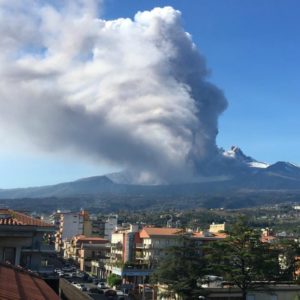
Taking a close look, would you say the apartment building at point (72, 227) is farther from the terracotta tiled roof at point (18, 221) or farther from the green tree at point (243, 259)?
the terracotta tiled roof at point (18, 221)

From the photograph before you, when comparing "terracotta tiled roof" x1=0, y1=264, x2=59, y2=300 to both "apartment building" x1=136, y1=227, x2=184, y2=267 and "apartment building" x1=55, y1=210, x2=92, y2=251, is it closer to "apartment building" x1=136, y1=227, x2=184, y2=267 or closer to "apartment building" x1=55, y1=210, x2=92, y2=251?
"apartment building" x1=136, y1=227, x2=184, y2=267

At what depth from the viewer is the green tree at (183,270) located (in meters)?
31.5

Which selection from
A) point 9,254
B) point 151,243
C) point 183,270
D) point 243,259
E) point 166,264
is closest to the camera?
point 9,254

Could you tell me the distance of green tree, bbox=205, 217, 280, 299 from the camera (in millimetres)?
30328

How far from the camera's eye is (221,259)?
3150 centimetres

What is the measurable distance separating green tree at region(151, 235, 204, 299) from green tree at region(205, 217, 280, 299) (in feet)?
3.52

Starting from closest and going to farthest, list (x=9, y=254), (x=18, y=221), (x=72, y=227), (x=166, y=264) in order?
1. (x=9, y=254)
2. (x=18, y=221)
3. (x=166, y=264)
4. (x=72, y=227)

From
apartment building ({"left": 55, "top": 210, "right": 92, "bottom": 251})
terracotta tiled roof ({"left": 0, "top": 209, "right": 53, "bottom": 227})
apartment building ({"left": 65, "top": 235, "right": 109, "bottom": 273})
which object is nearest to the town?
terracotta tiled roof ({"left": 0, "top": 209, "right": 53, "bottom": 227})

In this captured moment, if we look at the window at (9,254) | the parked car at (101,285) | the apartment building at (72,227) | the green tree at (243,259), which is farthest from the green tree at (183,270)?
the apartment building at (72,227)

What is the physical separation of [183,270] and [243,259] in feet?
12.8

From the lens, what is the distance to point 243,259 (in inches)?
1193

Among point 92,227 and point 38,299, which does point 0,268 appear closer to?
point 38,299

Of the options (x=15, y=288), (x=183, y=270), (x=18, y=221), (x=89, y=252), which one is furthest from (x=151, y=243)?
(x=15, y=288)

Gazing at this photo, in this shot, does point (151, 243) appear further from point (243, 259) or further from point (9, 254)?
point (9, 254)
